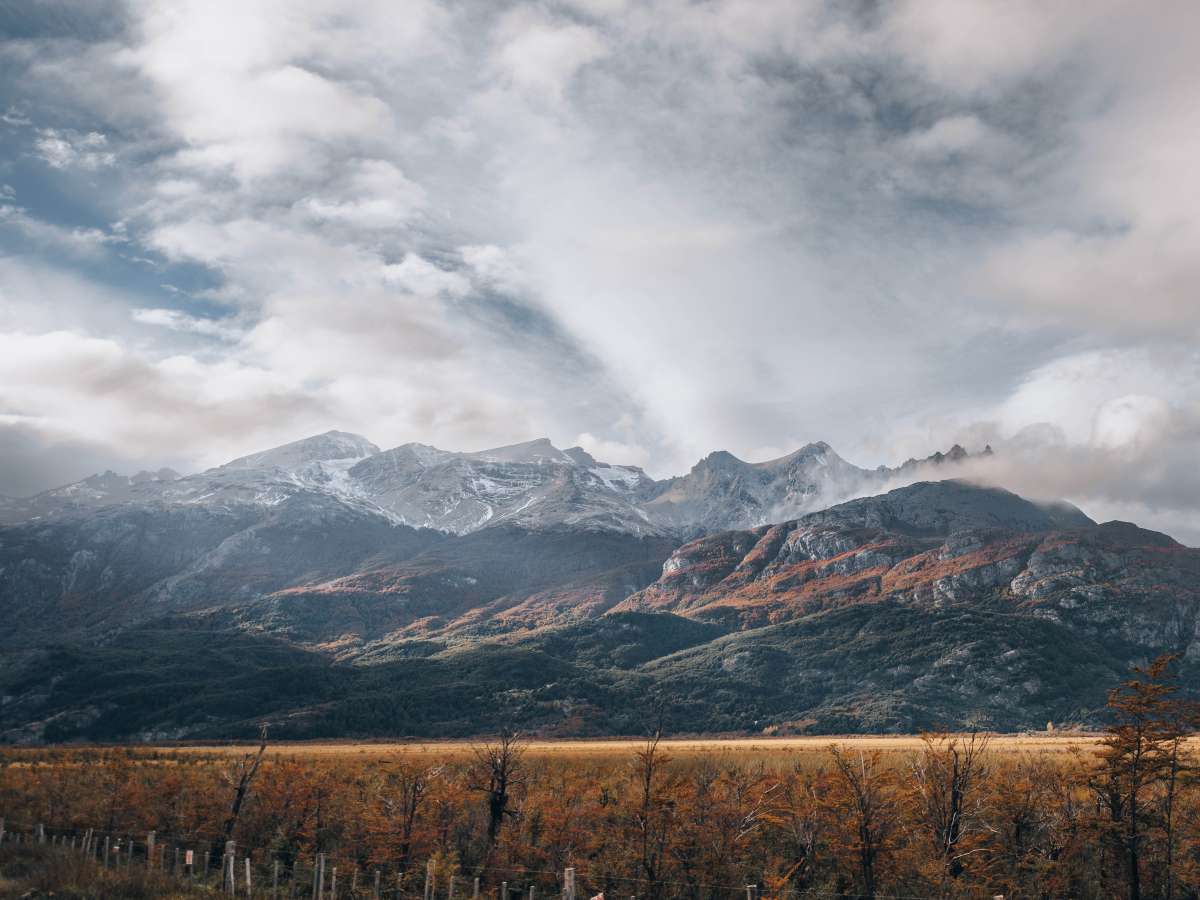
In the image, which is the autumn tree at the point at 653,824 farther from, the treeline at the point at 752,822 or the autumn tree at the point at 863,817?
the autumn tree at the point at 863,817

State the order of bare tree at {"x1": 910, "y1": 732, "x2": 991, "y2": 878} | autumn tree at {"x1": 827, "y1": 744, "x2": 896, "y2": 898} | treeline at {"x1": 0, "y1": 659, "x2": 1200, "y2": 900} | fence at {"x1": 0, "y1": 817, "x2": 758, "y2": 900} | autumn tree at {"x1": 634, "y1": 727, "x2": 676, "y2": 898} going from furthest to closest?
autumn tree at {"x1": 634, "y1": 727, "x2": 676, "y2": 898} < autumn tree at {"x1": 827, "y1": 744, "x2": 896, "y2": 898} < fence at {"x1": 0, "y1": 817, "x2": 758, "y2": 900} < bare tree at {"x1": 910, "y1": 732, "x2": 991, "y2": 878} < treeline at {"x1": 0, "y1": 659, "x2": 1200, "y2": 900}

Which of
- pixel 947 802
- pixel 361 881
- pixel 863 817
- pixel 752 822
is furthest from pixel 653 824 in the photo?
pixel 361 881

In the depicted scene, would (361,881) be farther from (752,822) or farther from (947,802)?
(947,802)

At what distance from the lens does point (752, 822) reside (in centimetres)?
7088

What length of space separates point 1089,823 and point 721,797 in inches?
1129

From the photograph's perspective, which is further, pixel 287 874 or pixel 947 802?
pixel 287 874

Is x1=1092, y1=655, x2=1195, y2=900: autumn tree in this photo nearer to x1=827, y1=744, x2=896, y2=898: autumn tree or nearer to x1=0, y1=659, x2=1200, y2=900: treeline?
x1=0, y1=659, x2=1200, y2=900: treeline

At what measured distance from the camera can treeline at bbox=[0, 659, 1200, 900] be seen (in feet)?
184

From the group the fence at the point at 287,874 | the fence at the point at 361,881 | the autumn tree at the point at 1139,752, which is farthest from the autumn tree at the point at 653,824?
the autumn tree at the point at 1139,752

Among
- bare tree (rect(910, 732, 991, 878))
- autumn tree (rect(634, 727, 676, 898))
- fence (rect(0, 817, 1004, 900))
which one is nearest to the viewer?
bare tree (rect(910, 732, 991, 878))

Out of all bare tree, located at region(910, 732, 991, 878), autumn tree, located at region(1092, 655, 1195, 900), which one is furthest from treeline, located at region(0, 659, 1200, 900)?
bare tree, located at region(910, 732, 991, 878)

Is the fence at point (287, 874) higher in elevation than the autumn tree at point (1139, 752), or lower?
lower

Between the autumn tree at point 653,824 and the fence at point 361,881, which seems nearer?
the fence at point 361,881

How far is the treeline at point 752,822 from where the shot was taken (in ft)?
184
